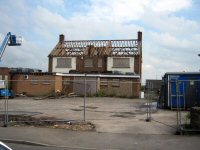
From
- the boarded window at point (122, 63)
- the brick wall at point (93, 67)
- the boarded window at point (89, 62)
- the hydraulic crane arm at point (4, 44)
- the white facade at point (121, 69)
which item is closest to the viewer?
the hydraulic crane arm at point (4, 44)

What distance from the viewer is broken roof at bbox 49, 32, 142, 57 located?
6359 cm

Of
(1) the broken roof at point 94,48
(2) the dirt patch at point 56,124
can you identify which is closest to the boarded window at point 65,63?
(1) the broken roof at point 94,48

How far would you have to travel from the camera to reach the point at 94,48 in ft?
219

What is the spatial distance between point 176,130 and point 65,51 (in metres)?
52.9

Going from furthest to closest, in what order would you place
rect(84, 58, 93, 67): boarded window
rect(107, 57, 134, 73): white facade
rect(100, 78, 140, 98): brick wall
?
rect(84, 58, 93, 67): boarded window
rect(107, 57, 134, 73): white facade
rect(100, 78, 140, 98): brick wall

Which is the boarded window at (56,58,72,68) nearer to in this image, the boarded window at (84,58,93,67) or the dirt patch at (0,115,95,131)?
the boarded window at (84,58,93,67)

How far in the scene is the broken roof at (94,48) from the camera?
63.6 meters

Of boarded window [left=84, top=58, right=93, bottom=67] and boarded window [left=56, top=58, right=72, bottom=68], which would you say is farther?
boarded window [left=56, top=58, right=72, bottom=68]

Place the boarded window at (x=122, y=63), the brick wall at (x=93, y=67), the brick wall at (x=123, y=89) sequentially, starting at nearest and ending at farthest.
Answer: the brick wall at (x=123, y=89)
the boarded window at (x=122, y=63)
the brick wall at (x=93, y=67)

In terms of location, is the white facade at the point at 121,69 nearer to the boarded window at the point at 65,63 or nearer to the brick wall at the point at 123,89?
the boarded window at the point at 65,63

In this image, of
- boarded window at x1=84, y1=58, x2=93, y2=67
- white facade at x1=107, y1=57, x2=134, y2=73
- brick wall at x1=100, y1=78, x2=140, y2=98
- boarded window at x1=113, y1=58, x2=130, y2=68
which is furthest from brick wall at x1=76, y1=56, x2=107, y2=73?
brick wall at x1=100, y1=78, x2=140, y2=98

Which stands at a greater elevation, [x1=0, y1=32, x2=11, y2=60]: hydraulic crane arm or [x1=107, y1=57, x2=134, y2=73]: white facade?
[x1=0, y1=32, x2=11, y2=60]: hydraulic crane arm

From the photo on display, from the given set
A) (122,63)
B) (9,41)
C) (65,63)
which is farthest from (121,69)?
(9,41)

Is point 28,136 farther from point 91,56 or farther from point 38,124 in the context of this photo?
point 91,56
